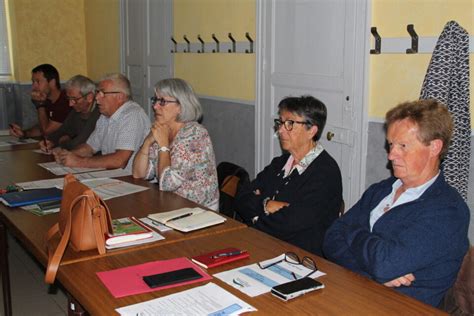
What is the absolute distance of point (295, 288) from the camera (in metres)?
1.55

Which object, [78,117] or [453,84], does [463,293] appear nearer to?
[453,84]

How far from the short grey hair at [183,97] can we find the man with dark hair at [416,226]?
4.34ft

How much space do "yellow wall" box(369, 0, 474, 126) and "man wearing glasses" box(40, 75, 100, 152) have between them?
2198 millimetres

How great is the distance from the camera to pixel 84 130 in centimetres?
419

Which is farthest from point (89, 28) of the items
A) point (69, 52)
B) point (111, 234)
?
point (111, 234)

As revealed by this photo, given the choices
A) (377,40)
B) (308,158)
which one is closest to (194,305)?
(308,158)

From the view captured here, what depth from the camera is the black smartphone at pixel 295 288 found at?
1.52 metres

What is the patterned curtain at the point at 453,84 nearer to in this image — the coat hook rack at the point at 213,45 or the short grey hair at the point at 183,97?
the short grey hair at the point at 183,97

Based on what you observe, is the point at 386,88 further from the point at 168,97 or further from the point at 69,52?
the point at 69,52

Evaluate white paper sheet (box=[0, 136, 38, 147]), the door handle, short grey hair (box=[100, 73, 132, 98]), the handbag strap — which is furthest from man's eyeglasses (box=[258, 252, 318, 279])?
white paper sheet (box=[0, 136, 38, 147])

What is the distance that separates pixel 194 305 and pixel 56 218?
104cm

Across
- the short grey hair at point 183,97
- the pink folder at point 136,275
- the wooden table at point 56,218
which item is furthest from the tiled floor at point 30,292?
the pink folder at point 136,275

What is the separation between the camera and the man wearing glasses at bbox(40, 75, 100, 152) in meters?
4.19

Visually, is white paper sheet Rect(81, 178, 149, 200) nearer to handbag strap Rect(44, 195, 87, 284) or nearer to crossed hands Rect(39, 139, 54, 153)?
handbag strap Rect(44, 195, 87, 284)
